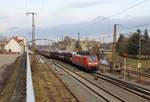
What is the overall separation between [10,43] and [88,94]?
154738 millimetres

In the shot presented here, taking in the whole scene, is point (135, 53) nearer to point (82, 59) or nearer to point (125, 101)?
point (82, 59)

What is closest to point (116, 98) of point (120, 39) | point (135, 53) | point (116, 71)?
point (116, 71)

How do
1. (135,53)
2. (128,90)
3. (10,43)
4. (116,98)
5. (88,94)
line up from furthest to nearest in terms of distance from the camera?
(10,43)
(135,53)
(128,90)
(88,94)
(116,98)

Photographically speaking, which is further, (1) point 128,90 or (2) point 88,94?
(1) point 128,90

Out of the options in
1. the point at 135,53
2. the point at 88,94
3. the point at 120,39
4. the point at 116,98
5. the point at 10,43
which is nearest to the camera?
the point at 116,98

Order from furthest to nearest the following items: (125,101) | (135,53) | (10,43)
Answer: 1. (10,43)
2. (135,53)
3. (125,101)

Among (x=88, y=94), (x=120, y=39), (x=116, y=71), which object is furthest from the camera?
(x=120, y=39)

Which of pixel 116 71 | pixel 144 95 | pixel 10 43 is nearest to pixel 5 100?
pixel 144 95

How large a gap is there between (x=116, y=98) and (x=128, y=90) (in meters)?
5.13

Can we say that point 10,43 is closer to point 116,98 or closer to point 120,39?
point 120,39

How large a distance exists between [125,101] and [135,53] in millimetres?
84297

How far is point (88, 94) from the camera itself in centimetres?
2877

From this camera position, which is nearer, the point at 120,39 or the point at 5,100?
the point at 5,100

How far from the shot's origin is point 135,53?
10750cm
